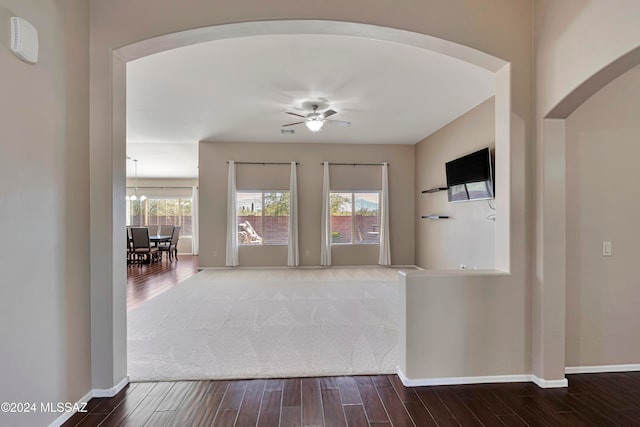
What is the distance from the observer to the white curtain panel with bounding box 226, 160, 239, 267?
7.21 metres

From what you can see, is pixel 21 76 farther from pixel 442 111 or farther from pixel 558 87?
pixel 442 111

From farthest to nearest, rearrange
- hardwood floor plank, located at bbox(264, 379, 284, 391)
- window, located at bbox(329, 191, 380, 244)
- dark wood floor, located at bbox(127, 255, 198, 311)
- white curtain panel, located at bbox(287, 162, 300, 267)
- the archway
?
window, located at bbox(329, 191, 380, 244)
white curtain panel, located at bbox(287, 162, 300, 267)
dark wood floor, located at bbox(127, 255, 198, 311)
hardwood floor plank, located at bbox(264, 379, 284, 391)
the archway

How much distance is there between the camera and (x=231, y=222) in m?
7.21

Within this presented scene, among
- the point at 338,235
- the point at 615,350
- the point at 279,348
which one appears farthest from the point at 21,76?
the point at 338,235

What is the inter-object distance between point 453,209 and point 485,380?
12.5 feet

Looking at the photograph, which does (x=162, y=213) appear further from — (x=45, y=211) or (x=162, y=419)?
(x=162, y=419)

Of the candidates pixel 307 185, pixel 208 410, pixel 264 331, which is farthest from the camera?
pixel 307 185

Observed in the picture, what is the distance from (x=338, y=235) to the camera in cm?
761

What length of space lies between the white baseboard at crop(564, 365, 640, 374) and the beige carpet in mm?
1363

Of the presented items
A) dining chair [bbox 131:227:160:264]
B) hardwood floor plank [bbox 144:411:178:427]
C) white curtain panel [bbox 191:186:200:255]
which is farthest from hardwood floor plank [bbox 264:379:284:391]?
white curtain panel [bbox 191:186:200:255]

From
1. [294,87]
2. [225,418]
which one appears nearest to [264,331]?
[225,418]

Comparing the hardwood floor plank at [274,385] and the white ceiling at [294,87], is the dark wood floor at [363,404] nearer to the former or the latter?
the hardwood floor plank at [274,385]

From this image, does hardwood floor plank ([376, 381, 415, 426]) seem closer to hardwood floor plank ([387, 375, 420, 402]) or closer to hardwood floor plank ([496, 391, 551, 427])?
hardwood floor plank ([387, 375, 420, 402])

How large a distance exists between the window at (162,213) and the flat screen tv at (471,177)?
9.25 meters
